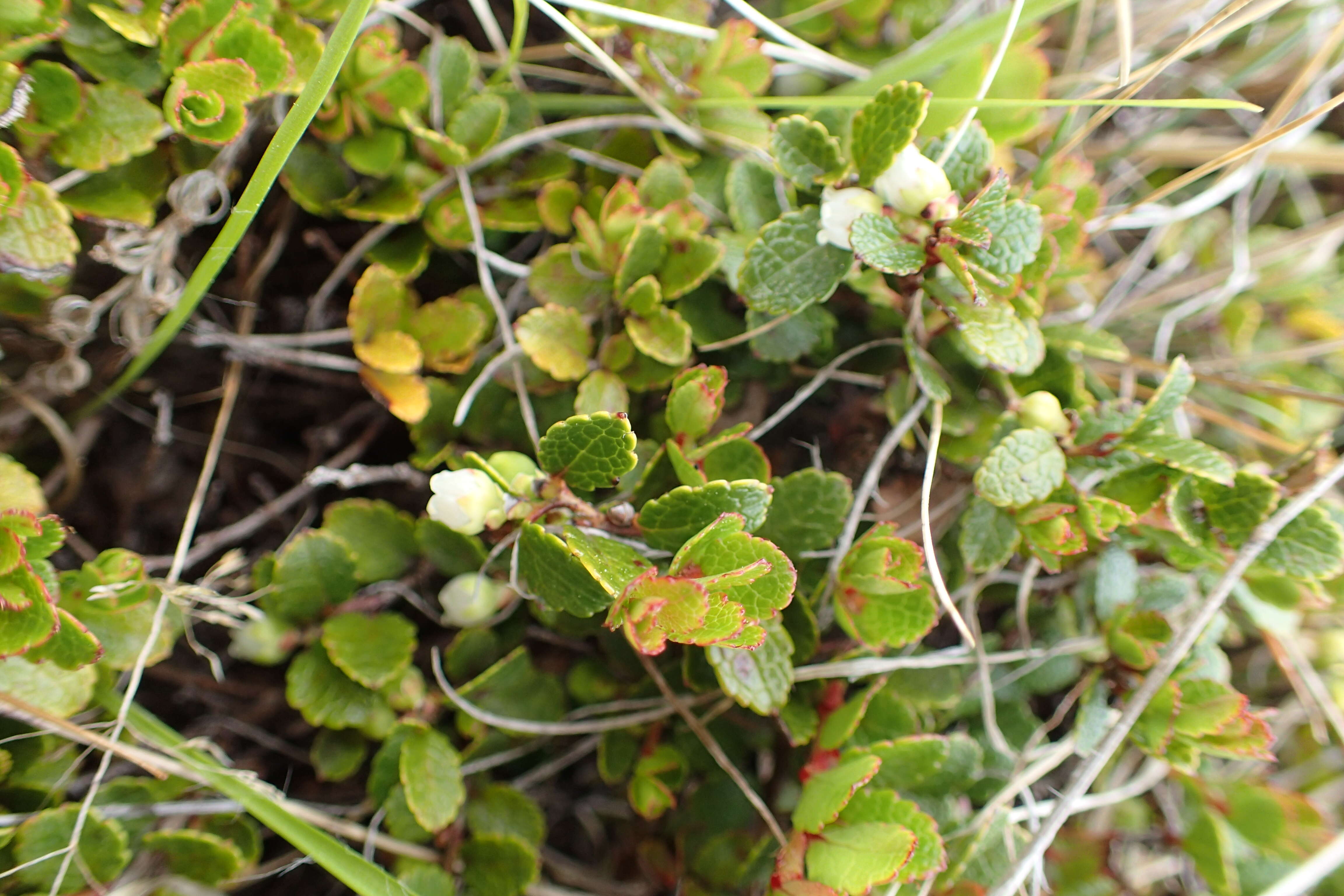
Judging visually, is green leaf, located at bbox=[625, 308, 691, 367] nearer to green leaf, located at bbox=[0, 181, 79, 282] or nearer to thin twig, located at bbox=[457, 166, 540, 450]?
thin twig, located at bbox=[457, 166, 540, 450]

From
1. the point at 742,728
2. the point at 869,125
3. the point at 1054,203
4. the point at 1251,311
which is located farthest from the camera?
the point at 1251,311

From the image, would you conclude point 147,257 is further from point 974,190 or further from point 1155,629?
point 1155,629

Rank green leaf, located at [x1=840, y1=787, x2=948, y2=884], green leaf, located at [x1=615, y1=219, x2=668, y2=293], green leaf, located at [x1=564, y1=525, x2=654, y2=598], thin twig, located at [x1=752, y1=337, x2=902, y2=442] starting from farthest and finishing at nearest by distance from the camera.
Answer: thin twig, located at [x1=752, y1=337, x2=902, y2=442]
green leaf, located at [x1=615, y1=219, x2=668, y2=293]
green leaf, located at [x1=840, y1=787, x2=948, y2=884]
green leaf, located at [x1=564, y1=525, x2=654, y2=598]

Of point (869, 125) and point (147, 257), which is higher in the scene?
point (869, 125)

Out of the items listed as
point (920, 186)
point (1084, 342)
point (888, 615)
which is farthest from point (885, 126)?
point (888, 615)

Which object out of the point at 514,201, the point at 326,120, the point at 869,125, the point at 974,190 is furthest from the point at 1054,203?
the point at 326,120

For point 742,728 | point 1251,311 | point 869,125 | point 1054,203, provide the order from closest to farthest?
point 869,125 → point 1054,203 → point 742,728 → point 1251,311

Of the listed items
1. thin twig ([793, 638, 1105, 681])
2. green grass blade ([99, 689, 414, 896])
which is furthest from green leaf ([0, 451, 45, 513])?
thin twig ([793, 638, 1105, 681])
